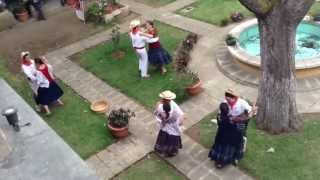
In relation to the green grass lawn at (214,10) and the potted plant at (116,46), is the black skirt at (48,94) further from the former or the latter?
the green grass lawn at (214,10)

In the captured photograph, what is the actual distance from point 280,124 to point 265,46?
1.78m

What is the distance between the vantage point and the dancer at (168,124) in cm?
876

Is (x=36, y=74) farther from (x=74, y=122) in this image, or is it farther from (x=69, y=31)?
(x=69, y=31)

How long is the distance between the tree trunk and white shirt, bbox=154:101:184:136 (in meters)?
1.90

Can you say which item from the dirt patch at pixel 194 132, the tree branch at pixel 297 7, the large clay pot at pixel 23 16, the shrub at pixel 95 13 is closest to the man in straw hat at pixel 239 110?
the dirt patch at pixel 194 132

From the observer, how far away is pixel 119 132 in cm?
1016

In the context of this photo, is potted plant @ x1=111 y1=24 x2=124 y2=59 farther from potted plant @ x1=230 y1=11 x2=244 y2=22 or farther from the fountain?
potted plant @ x1=230 y1=11 x2=244 y2=22

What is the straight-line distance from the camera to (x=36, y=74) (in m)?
10.9

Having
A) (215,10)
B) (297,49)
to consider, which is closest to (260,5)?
(297,49)

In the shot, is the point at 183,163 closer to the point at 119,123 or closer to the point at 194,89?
the point at 119,123

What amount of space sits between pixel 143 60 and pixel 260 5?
15.2 ft

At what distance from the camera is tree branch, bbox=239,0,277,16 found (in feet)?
26.7

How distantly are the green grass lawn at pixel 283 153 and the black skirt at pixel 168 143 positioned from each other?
74 cm

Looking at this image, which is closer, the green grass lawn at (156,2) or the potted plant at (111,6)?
the potted plant at (111,6)
